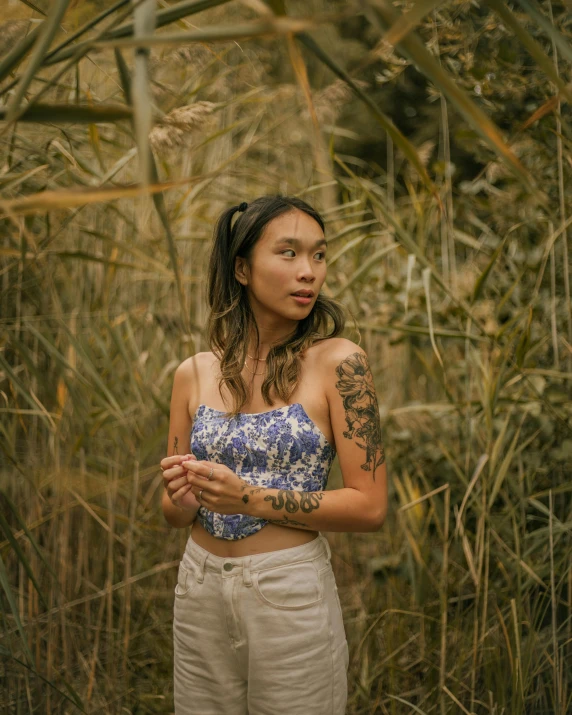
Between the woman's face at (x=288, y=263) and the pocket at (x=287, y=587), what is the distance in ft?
1.69

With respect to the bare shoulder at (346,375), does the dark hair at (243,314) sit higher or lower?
higher

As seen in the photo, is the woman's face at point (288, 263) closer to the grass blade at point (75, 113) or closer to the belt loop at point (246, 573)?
the belt loop at point (246, 573)

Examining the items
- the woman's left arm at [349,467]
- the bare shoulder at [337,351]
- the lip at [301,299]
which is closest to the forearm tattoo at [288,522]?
the woman's left arm at [349,467]

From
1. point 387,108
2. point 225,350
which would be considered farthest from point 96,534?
point 387,108

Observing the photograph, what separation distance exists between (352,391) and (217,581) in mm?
467

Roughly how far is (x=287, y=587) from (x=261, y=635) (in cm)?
10

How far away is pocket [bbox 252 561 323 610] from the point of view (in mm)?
1372

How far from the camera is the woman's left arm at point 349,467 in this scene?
1.39m

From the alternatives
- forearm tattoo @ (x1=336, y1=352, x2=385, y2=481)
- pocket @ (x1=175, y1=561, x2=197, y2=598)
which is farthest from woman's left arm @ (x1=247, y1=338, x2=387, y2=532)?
pocket @ (x1=175, y1=561, x2=197, y2=598)

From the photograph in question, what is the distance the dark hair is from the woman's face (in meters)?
0.03

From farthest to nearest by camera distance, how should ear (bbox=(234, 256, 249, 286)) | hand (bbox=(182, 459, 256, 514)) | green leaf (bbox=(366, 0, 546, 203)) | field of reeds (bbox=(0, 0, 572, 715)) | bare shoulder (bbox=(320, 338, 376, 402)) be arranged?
field of reeds (bbox=(0, 0, 572, 715)) → ear (bbox=(234, 256, 249, 286)) → bare shoulder (bbox=(320, 338, 376, 402)) → hand (bbox=(182, 459, 256, 514)) → green leaf (bbox=(366, 0, 546, 203))

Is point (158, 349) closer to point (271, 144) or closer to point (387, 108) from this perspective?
point (271, 144)

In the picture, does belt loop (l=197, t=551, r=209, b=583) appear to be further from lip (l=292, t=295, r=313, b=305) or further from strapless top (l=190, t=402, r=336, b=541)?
lip (l=292, t=295, r=313, b=305)

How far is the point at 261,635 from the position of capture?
1369mm
